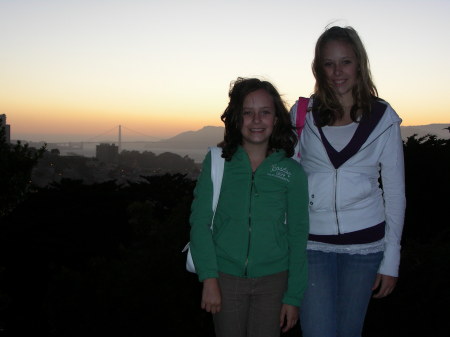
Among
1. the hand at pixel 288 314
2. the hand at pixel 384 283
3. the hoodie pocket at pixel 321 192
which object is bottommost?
the hand at pixel 288 314

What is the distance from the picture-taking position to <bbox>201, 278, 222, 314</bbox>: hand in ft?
8.76

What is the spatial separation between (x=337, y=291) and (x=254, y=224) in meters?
0.65

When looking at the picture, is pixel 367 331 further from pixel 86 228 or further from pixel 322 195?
pixel 86 228

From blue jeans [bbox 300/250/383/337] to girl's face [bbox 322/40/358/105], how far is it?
1.01 m

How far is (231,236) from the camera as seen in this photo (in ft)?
9.14

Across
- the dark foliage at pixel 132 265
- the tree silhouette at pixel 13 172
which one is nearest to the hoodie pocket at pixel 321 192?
the dark foliage at pixel 132 265

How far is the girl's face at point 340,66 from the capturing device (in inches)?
113

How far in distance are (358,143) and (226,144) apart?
778 mm

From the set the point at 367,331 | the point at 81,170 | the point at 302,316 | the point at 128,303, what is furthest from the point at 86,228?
the point at 81,170

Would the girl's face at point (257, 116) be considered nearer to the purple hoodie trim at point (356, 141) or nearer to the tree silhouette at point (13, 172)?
the purple hoodie trim at point (356, 141)

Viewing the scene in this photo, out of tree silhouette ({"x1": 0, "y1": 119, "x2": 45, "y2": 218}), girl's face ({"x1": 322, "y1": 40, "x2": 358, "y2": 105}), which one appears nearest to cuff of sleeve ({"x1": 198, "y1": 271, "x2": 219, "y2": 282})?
girl's face ({"x1": 322, "y1": 40, "x2": 358, "y2": 105})

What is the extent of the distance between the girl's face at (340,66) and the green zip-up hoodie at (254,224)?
0.56 metres

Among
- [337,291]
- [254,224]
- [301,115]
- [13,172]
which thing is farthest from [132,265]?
[13,172]

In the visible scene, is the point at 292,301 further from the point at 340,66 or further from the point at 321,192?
the point at 340,66
